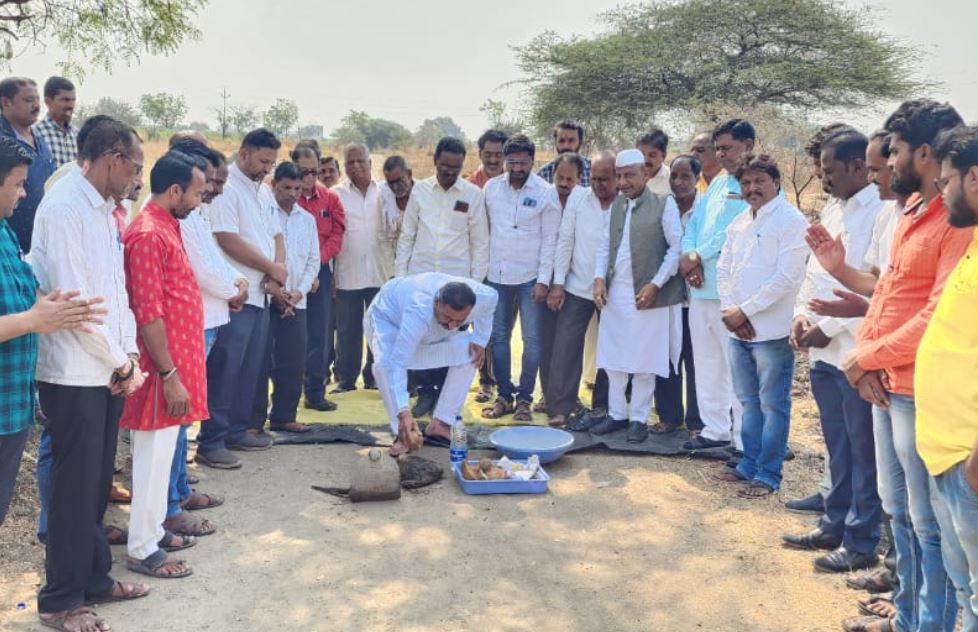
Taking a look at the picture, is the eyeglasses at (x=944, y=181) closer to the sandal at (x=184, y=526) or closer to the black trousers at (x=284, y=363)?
the sandal at (x=184, y=526)

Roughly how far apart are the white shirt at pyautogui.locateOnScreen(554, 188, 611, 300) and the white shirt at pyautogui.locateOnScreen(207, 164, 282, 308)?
218cm

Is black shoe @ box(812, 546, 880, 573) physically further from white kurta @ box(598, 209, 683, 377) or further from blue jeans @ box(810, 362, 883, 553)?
white kurta @ box(598, 209, 683, 377)

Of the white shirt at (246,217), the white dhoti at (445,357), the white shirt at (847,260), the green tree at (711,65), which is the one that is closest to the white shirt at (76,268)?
the white shirt at (246,217)

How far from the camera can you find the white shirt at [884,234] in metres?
3.63

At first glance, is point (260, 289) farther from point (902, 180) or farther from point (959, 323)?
point (959, 323)

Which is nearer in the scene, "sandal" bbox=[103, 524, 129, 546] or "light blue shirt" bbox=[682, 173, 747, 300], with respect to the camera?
"sandal" bbox=[103, 524, 129, 546]

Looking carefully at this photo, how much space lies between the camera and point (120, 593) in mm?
3600

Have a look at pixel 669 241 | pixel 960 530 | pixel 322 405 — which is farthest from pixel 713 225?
pixel 960 530

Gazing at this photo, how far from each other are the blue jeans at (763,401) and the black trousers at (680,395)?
1.03m

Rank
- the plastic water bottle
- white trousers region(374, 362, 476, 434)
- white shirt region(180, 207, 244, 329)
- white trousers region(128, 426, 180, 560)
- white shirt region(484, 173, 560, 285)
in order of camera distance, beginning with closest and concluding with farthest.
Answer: white trousers region(128, 426, 180, 560) < white shirt region(180, 207, 244, 329) < the plastic water bottle < white trousers region(374, 362, 476, 434) < white shirt region(484, 173, 560, 285)

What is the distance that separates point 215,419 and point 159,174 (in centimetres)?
202

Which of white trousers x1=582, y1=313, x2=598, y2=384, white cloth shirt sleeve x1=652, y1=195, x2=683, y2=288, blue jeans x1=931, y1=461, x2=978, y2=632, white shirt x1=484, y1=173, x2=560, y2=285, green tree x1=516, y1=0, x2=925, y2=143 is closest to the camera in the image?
blue jeans x1=931, y1=461, x2=978, y2=632

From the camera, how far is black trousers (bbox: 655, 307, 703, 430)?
6355mm

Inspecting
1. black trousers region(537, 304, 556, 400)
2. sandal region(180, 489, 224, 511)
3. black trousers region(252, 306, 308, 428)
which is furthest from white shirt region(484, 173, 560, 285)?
sandal region(180, 489, 224, 511)
